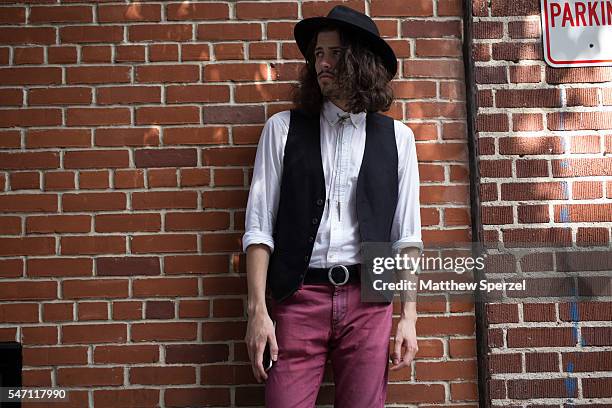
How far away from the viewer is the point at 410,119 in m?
3.05

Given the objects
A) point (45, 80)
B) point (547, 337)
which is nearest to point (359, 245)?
point (547, 337)

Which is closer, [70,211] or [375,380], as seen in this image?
[375,380]

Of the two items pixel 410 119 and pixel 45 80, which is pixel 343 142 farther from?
pixel 45 80

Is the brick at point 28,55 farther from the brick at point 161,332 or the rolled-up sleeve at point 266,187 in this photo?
the brick at point 161,332

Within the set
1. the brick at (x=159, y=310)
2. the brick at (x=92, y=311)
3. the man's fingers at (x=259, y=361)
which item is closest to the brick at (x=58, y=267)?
the brick at (x=92, y=311)

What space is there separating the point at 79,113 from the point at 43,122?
16cm

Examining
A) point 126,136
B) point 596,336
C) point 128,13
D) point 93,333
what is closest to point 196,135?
point 126,136

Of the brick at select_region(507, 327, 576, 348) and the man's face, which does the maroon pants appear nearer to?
the brick at select_region(507, 327, 576, 348)

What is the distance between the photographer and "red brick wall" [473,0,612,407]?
9.61 feet

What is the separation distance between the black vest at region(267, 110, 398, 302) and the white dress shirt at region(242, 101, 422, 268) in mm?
28

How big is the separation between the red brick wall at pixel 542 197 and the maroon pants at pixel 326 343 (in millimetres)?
622

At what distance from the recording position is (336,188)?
8.74ft

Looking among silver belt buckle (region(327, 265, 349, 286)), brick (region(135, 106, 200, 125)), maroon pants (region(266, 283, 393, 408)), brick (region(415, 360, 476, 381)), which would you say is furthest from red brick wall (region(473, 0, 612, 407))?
brick (region(135, 106, 200, 125))

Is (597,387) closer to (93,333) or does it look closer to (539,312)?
(539,312)
